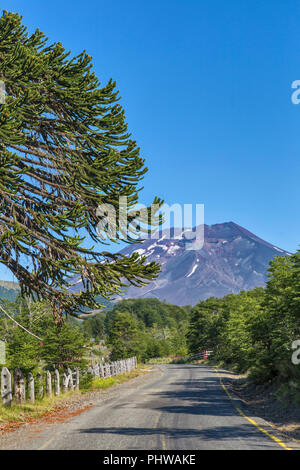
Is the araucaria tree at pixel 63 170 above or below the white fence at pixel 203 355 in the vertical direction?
above

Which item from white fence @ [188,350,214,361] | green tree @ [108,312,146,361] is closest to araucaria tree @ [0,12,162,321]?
green tree @ [108,312,146,361]

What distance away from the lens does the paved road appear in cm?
1043

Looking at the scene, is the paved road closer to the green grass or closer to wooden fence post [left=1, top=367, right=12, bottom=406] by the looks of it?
the green grass

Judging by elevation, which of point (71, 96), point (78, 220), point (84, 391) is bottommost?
point (84, 391)

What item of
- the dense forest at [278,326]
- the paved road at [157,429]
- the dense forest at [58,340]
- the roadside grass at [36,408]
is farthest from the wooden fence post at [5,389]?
the dense forest at [278,326]

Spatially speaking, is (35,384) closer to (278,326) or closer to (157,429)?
(157,429)

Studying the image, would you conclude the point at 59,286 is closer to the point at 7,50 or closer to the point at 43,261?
the point at 43,261

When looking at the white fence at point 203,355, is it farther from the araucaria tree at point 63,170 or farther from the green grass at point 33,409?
the araucaria tree at point 63,170

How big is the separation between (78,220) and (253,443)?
8.01m

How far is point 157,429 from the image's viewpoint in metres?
12.6

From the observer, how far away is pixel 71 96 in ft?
50.6

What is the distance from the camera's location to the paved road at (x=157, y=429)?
10430 millimetres
